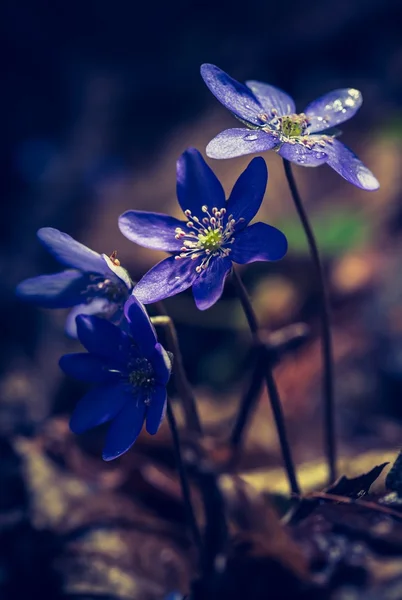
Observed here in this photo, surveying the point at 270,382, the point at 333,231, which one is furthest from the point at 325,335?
the point at 333,231

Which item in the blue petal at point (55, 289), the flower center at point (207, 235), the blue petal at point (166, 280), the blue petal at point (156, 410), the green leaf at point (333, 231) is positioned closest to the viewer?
the blue petal at point (156, 410)

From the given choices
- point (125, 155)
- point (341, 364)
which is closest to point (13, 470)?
point (341, 364)

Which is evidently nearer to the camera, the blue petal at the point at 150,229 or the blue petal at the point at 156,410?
the blue petal at the point at 156,410

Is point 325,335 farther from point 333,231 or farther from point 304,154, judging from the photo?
point 333,231

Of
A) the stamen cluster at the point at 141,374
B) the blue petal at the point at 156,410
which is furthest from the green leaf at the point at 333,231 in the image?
the blue petal at the point at 156,410

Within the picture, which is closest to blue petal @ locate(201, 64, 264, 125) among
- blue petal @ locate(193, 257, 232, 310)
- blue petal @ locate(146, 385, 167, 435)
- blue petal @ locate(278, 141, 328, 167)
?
blue petal @ locate(278, 141, 328, 167)

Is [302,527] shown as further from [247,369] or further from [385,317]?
[385,317]

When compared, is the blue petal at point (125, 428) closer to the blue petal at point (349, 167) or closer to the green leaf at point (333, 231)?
the blue petal at point (349, 167)

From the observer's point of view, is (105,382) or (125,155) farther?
(125,155)
